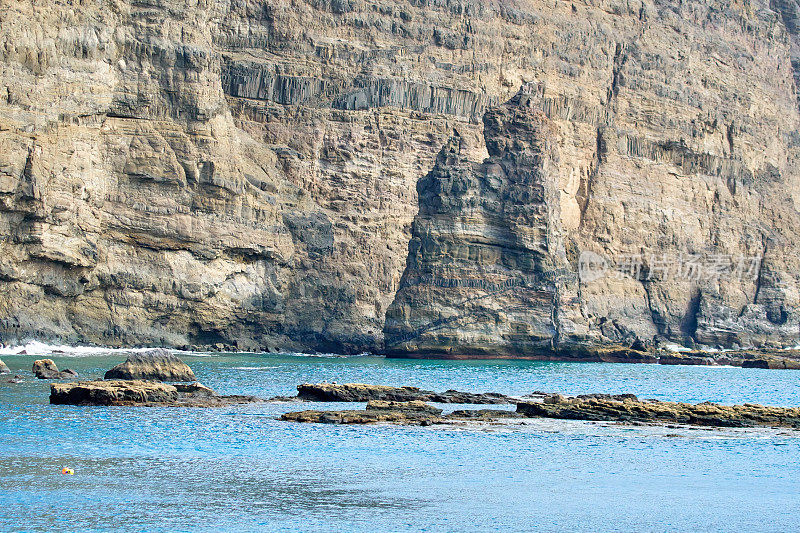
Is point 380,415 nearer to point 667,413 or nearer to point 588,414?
point 588,414

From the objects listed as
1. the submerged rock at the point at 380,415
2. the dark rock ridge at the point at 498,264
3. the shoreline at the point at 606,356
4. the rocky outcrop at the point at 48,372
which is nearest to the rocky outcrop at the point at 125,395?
the submerged rock at the point at 380,415

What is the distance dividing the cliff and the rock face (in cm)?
Result: 3344

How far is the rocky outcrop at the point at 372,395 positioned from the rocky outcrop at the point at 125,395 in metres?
3.12

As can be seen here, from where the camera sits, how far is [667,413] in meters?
39.8

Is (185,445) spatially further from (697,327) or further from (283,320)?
(697,327)

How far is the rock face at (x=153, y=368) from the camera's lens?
45.7 metres

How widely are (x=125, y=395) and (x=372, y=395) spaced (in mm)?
8719

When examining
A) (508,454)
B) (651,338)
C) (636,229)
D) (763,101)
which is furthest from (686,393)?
(763,101)

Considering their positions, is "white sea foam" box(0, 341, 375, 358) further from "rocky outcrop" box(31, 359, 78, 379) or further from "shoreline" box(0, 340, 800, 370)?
"rocky outcrop" box(31, 359, 78, 379)

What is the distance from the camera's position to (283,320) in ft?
311

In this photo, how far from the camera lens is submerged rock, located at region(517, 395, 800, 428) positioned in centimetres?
3894

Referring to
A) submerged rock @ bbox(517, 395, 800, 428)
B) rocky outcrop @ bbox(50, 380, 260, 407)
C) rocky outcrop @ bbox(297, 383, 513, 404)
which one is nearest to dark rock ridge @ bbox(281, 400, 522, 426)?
submerged rock @ bbox(517, 395, 800, 428)

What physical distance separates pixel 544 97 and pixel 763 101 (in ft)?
119

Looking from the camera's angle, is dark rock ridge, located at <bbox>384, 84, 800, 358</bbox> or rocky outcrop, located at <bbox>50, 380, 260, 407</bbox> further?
dark rock ridge, located at <bbox>384, 84, 800, 358</bbox>
